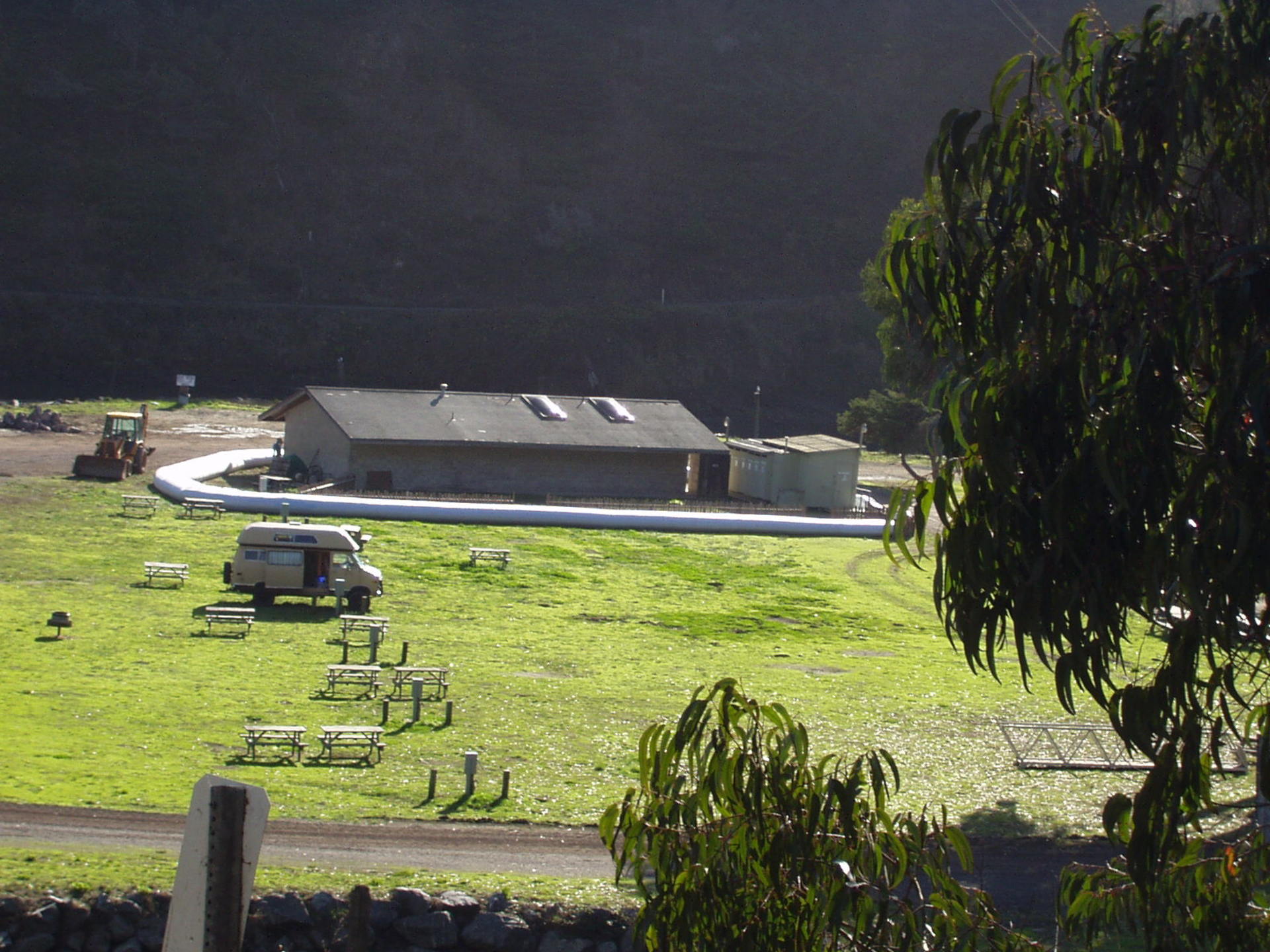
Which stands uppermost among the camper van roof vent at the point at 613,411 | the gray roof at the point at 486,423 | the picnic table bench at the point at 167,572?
the camper van roof vent at the point at 613,411

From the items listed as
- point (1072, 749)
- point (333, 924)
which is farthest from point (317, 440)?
point (333, 924)

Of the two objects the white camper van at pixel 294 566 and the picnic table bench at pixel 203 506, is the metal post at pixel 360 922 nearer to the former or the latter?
the white camper van at pixel 294 566

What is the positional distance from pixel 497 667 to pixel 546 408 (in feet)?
78.0

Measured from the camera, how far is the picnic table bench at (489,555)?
31094mm

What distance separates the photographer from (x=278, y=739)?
1683 cm

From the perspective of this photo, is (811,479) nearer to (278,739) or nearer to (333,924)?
(278,739)

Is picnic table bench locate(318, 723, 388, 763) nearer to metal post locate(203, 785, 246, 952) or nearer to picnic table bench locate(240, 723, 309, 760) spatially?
picnic table bench locate(240, 723, 309, 760)

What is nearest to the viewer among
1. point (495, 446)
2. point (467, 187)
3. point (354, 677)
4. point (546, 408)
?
point (354, 677)

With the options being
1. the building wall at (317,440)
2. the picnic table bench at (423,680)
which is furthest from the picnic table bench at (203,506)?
the picnic table bench at (423,680)

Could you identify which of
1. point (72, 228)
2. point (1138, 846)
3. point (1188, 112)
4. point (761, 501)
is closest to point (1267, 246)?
point (1188, 112)

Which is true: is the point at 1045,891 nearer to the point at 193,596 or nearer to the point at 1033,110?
the point at 1033,110

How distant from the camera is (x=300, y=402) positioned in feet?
144

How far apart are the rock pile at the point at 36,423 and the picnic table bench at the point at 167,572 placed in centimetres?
2446

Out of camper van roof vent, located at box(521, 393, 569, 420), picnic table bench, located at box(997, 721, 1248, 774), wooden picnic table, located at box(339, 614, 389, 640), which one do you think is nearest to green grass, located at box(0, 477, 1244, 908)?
picnic table bench, located at box(997, 721, 1248, 774)
